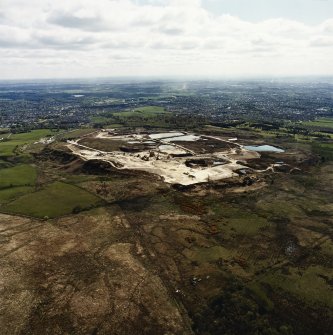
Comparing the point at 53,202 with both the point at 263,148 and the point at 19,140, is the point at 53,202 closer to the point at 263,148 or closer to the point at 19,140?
the point at 263,148

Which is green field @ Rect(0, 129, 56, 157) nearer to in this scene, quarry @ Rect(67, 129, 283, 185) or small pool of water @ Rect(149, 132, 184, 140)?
quarry @ Rect(67, 129, 283, 185)

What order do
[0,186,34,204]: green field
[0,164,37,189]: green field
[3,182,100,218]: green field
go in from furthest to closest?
[0,164,37,189]: green field → [0,186,34,204]: green field → [3,182,100,218]: green field

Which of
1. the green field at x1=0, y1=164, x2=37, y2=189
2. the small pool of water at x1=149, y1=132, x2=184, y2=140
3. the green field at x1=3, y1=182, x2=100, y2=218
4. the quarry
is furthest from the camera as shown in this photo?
the small pool of water at x1=149, y1=132, x2=184, y2=140

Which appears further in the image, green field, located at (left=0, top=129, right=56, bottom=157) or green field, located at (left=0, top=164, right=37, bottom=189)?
green field, located at (left=0, top=129, right=56, bottom=157)

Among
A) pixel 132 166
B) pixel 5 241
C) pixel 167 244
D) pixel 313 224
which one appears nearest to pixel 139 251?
pixel 167 244

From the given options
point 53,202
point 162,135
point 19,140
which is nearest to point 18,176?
point 53,202

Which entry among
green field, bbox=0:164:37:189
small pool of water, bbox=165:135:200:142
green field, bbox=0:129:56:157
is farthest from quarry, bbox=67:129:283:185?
green field, bbox=0:129:56:157
